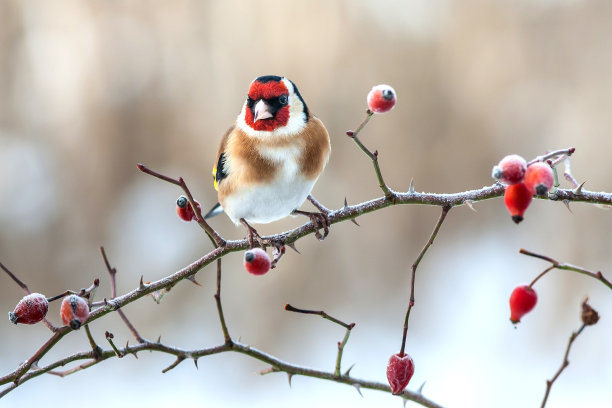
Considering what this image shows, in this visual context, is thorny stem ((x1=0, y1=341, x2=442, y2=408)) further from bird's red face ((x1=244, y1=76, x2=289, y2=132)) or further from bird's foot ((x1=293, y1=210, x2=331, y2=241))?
bird's red face ((x1=244, y1=76, x2=289, y2=132))

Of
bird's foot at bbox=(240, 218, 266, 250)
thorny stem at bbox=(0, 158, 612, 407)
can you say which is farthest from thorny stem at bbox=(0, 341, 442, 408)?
bird's foot at bbox=(240, 218, 266, 250)

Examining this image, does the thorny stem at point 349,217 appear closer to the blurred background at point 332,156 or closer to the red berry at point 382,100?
the red berry at point 382,100

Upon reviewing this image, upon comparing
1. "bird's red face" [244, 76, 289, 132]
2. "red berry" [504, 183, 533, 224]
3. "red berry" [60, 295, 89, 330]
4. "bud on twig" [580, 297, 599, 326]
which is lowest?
"red berry" [60, 295, 89, 330]

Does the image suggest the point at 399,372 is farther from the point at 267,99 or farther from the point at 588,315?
the point at 267,99

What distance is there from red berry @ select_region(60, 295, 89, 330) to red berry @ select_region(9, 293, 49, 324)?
3cm

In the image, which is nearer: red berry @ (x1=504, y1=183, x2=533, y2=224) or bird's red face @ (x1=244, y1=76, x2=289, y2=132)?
red berry @ (x1=504, y1=183, x2=533, y2=224)

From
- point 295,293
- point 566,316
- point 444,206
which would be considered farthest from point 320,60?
point 444,206

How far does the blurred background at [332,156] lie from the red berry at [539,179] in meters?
1.62

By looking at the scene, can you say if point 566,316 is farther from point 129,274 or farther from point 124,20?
point 124,20

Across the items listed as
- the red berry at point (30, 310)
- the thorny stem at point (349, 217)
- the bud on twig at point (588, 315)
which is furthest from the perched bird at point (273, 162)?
the bud on twig at point (588, 315)

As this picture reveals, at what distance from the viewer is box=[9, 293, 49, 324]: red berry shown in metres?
0.64

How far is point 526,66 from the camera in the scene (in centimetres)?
234

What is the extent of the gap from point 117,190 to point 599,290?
177 cm

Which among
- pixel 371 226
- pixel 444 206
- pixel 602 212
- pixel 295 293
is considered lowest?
pixel 444 206
